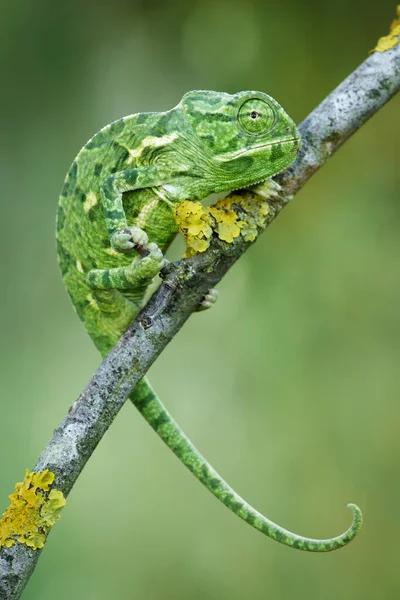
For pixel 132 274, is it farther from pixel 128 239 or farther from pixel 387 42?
pixel 387 42

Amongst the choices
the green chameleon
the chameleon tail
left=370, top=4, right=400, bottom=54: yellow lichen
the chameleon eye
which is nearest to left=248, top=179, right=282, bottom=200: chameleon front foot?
the green chameleon

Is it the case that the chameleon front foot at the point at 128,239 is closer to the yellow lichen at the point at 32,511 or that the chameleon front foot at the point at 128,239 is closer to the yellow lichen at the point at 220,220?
the yellow lichen at the point at 220,220

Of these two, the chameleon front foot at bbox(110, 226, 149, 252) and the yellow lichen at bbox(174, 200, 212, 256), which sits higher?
the yellow lichen at bbox(174, 200, 212, 256)

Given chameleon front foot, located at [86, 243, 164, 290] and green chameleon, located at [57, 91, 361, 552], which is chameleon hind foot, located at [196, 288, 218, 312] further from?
chameleon front foot, located at [86, 243, 164, 290]

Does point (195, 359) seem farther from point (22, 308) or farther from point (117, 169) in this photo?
point (117, 169)

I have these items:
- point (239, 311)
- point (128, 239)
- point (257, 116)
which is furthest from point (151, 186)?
point (239, 311)

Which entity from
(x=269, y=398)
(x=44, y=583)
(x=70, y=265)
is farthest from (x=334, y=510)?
(x=70, y=265)
